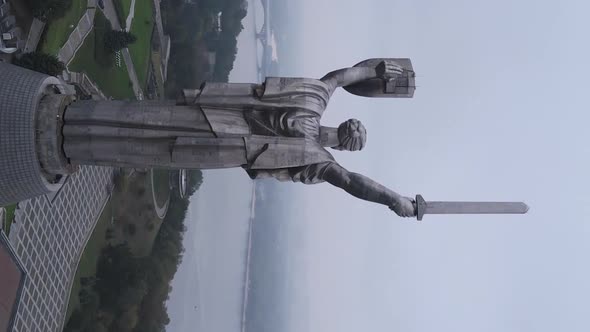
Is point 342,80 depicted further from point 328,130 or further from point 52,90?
point 52,90

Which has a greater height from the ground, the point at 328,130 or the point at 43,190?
the point at 328,130

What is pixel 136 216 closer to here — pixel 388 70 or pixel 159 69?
pixel 159 69

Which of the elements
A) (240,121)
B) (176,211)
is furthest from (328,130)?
(176,211)

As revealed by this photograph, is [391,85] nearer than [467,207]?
No

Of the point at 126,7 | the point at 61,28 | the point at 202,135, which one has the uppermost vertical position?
the point at 126,7

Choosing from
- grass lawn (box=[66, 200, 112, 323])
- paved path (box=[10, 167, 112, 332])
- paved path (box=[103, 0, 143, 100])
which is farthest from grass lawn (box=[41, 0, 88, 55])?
grass lawn (box=[66, 200, 112, 323])

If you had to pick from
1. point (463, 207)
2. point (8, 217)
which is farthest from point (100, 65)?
point (463, 207)

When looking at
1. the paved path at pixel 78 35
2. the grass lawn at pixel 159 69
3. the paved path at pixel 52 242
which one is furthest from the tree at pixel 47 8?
the grass lawn at pixel 159 69

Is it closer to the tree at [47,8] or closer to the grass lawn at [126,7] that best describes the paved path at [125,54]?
the grass lawn at [126,7]
